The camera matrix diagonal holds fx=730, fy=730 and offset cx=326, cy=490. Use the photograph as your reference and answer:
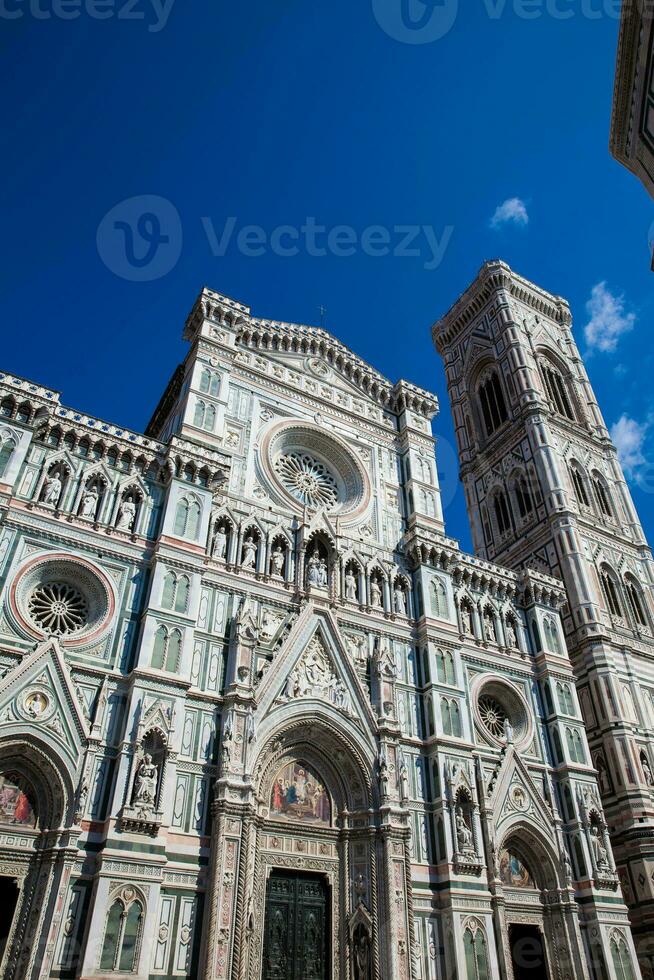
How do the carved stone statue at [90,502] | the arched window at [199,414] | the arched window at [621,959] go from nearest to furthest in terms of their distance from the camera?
the carved stone statue at [90,502] → the arched window at [621,959] → the arched window at [199,414]

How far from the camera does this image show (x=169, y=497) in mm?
21000

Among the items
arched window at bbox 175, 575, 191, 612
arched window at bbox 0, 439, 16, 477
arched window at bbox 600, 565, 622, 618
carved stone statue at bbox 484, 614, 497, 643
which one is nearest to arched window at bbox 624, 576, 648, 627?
arched window at bbox 600, 565, 622, 618

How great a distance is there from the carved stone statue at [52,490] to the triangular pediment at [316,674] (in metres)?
7.31

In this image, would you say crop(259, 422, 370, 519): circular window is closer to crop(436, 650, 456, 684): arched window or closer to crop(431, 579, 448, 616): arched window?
crop(431, 579, 448, 616): arched window

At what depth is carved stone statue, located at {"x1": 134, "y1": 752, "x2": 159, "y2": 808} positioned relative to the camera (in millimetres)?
16062

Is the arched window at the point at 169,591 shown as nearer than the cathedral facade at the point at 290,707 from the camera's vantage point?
No

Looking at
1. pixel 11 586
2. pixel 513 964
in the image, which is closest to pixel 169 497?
pixel 11 586

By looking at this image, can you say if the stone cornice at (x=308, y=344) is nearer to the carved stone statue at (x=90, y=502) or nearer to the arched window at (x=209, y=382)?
the arched window at (x=209, y=382)

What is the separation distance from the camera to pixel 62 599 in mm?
18422

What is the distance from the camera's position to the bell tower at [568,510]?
25703mm

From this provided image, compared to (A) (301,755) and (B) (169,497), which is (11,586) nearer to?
(B) (169,497)

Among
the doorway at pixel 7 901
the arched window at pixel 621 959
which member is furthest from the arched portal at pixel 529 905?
the doorway at pixel 7 901

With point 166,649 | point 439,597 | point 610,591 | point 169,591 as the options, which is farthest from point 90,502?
point 610,591

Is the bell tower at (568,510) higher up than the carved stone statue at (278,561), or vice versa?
the bell tower at (568,510)
